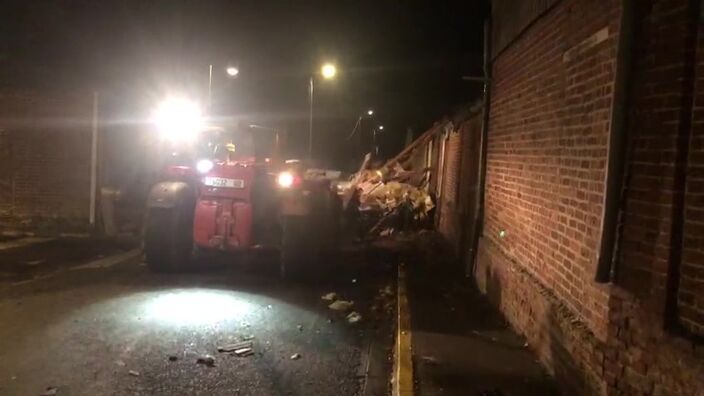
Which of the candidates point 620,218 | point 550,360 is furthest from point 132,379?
point 620,218

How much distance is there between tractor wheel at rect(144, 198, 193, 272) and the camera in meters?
9.98

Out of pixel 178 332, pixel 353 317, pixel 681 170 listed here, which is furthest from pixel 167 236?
pixel 681 170

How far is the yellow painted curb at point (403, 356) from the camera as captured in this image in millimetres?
5355

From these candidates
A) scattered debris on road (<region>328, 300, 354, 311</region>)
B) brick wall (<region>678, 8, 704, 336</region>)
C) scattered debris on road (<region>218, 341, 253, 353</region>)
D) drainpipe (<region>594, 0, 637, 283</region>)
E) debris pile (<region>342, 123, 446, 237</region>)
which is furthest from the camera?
debris pile (<region>342, 123, 446, 237</region>)

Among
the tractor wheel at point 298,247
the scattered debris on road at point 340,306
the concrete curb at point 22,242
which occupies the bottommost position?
the concrete curb at point 22,242

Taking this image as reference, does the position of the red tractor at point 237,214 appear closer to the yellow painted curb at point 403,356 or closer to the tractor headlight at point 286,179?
the tractor headlight at point 286,179

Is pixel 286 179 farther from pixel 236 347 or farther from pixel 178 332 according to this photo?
pixel 236 347

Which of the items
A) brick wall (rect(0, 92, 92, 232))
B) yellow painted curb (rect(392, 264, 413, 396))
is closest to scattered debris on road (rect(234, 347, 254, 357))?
yellow painted curb (rect(392, 264, 413, 396))

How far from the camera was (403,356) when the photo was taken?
6145 mm

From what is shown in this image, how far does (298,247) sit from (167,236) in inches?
83.8

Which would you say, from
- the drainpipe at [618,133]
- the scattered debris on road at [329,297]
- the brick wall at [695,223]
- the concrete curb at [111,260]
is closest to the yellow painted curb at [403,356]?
the scattered debris on road at [329,297]

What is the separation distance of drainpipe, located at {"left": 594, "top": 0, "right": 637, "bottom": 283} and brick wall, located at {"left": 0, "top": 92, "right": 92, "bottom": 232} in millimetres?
12804

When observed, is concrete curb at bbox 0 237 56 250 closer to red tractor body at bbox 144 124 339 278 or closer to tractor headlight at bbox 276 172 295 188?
red tractor body at bbox 144 124 339 278

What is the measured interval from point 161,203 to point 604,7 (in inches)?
289
